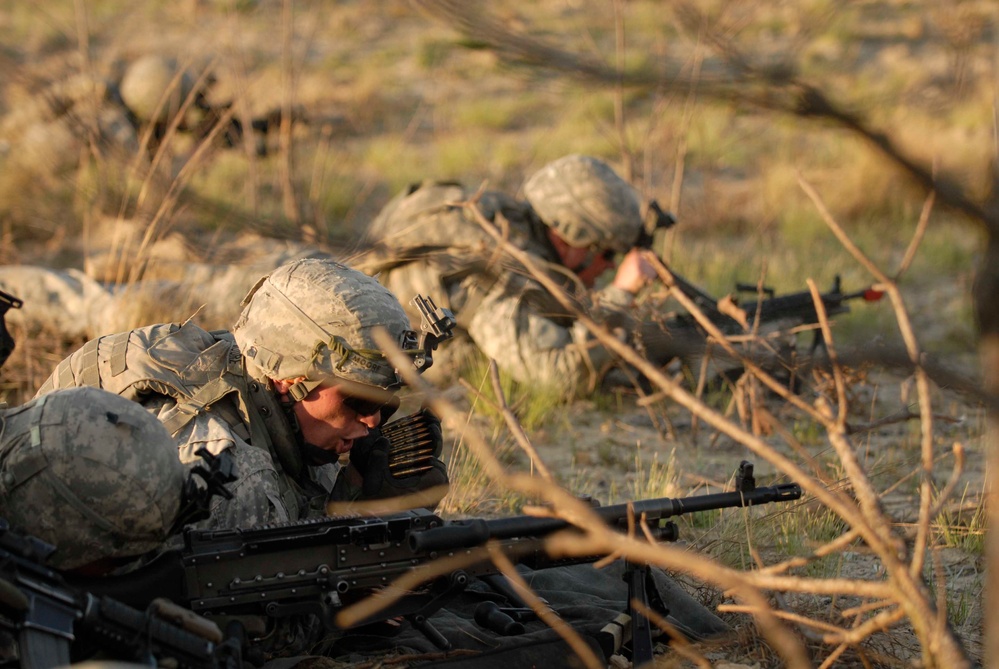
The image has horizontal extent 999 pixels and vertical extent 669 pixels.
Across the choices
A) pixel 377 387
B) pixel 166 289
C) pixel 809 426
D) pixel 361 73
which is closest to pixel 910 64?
pixel 361 73

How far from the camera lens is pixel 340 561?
9.90ft

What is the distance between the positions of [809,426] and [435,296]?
7.15ft

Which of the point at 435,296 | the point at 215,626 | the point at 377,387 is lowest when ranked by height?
the point at 435,296

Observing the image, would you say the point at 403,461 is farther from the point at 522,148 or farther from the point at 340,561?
the point at 522,148

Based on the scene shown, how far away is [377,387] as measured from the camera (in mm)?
3393

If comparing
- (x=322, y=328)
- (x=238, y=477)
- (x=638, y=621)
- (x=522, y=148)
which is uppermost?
(x=322, y=328)

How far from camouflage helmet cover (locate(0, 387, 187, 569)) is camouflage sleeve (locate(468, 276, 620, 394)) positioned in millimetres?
3664

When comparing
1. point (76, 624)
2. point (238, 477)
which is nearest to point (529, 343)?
point (238, 477)

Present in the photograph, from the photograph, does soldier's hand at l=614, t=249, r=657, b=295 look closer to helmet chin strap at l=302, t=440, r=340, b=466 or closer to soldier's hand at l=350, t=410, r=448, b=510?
soldier's hand at l=350, t=410, r=448, b=510

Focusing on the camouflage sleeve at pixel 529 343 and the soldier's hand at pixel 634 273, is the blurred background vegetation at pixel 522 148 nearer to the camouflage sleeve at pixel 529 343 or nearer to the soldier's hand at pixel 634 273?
the soldier's hand at pixel 634 273

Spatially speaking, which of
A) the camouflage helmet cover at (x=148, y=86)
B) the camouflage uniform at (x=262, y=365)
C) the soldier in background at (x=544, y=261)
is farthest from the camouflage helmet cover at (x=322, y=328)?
the camouflage helmet cover at (x=148, y=86)

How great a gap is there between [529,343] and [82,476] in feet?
12.5

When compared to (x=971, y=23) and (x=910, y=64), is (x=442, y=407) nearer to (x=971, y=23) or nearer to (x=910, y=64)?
(x=971, y=23)

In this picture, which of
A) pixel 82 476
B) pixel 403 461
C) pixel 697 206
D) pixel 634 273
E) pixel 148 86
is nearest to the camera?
pixel 82 476
